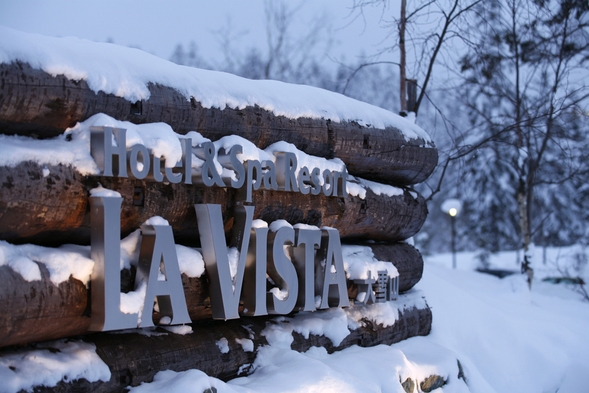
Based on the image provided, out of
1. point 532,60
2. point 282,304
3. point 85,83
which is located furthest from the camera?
point 532,60

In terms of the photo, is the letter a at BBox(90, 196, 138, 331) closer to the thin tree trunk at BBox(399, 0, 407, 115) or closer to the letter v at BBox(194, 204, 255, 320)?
the letter v at BBox(194, 204, 255, 320)

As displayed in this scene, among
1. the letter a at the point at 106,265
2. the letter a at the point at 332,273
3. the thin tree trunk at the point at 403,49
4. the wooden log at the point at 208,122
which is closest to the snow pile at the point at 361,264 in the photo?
the letter a at the point at 332,273

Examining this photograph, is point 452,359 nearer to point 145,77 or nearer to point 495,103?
point 145,77

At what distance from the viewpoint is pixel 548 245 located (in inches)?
1276

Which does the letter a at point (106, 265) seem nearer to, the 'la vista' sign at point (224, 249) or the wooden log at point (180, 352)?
the 'la vista' sign at point (224, 249)

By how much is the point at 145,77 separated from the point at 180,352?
1603mm

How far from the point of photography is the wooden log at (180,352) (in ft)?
11.6

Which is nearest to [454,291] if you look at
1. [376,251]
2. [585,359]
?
[585,359]

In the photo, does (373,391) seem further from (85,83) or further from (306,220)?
(85,83)

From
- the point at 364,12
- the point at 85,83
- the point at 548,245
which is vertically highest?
the point at 364,12

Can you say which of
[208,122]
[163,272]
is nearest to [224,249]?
[163,272]

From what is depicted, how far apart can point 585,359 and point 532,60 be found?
8.29 m

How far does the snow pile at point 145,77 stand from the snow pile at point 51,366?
4.38ft

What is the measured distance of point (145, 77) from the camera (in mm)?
3930
